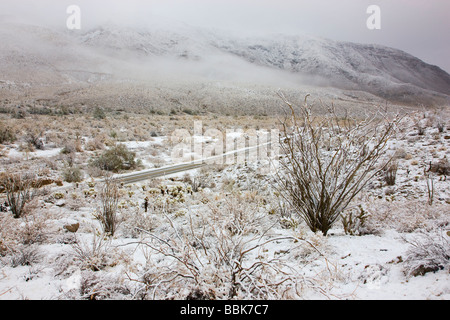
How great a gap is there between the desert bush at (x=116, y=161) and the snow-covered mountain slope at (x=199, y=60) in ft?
257

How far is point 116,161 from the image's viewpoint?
1364 centimetres

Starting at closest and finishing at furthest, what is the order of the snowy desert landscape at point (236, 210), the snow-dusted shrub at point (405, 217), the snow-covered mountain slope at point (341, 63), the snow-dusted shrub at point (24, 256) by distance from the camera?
the snowy desert landscape at point (236, 210) → the snow-dusted shrub at point (24, 256) → the snow-dusted shrub at point (405, 217) → the snow-covered mountain slope at point (341, 63)

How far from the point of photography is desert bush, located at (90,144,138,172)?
13.3m

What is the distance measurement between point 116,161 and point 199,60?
14878cm

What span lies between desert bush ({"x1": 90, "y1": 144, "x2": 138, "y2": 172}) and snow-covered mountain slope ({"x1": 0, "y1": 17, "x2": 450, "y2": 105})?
7835cm

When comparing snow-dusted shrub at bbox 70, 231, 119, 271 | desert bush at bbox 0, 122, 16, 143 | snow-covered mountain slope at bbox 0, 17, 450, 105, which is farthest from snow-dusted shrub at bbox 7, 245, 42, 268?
snow-covered mountain slope at bbox 0, 17, 450, 105

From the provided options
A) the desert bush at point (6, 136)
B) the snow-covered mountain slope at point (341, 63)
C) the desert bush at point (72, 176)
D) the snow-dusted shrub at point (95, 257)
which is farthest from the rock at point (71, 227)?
the snow-covered mountain slope at point (341, 63)

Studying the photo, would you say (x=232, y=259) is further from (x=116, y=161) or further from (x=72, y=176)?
(x=116, y=161)

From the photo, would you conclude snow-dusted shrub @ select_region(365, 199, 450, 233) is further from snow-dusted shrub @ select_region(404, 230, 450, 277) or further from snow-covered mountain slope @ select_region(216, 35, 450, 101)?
snow-covered mountain slope @ select_region(216, 35, 450, 101)

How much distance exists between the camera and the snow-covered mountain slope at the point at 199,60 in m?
90.6

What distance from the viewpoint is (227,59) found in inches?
6225

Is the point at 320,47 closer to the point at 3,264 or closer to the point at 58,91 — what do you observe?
the point at 58,91

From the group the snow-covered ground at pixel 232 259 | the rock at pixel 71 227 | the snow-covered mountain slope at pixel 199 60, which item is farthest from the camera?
the snow-covered mountain slope at pixel 199 60

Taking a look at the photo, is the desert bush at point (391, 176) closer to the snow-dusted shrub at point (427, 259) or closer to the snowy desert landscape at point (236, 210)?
the snowy desert landscape at point (236, 210)
